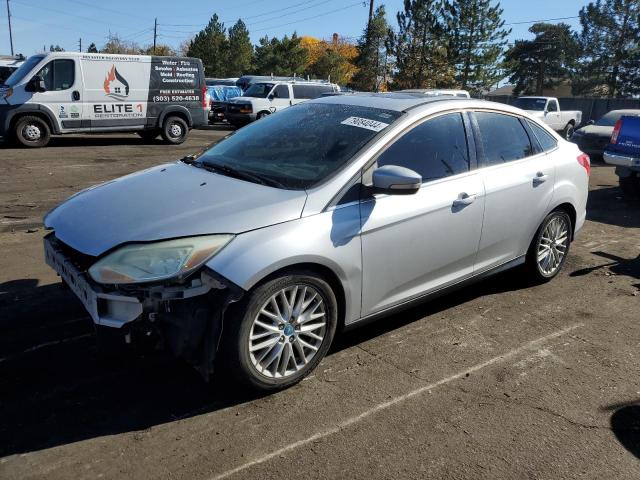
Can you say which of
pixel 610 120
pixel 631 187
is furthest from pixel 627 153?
pixel 610 120

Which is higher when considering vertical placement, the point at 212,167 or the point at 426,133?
the point at 426,133

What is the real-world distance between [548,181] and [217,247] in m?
3.05

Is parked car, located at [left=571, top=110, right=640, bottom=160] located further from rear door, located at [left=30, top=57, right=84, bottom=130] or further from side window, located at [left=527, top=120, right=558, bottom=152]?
rear door, located at [left=30, top=57, right=84, bottom=130]

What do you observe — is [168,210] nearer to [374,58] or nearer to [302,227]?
[302,227]

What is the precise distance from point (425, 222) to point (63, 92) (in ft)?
43.1

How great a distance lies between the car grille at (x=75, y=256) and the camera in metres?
3.10

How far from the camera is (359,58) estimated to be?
171ft

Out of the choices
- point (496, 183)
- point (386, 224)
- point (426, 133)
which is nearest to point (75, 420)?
point (386, 224)

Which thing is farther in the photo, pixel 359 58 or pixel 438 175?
pixel 359 58

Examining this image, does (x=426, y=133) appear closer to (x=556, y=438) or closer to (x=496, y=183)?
(x=496, y=183)

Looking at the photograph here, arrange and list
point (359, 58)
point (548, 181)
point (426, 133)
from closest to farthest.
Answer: point (426, 133)
point (548, 181)
point (359, 58)

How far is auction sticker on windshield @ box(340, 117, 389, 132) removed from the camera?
376 cm

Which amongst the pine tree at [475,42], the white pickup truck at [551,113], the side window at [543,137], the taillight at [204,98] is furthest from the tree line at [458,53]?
the side window at [543,137]

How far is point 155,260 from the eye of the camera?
2.91 meters
